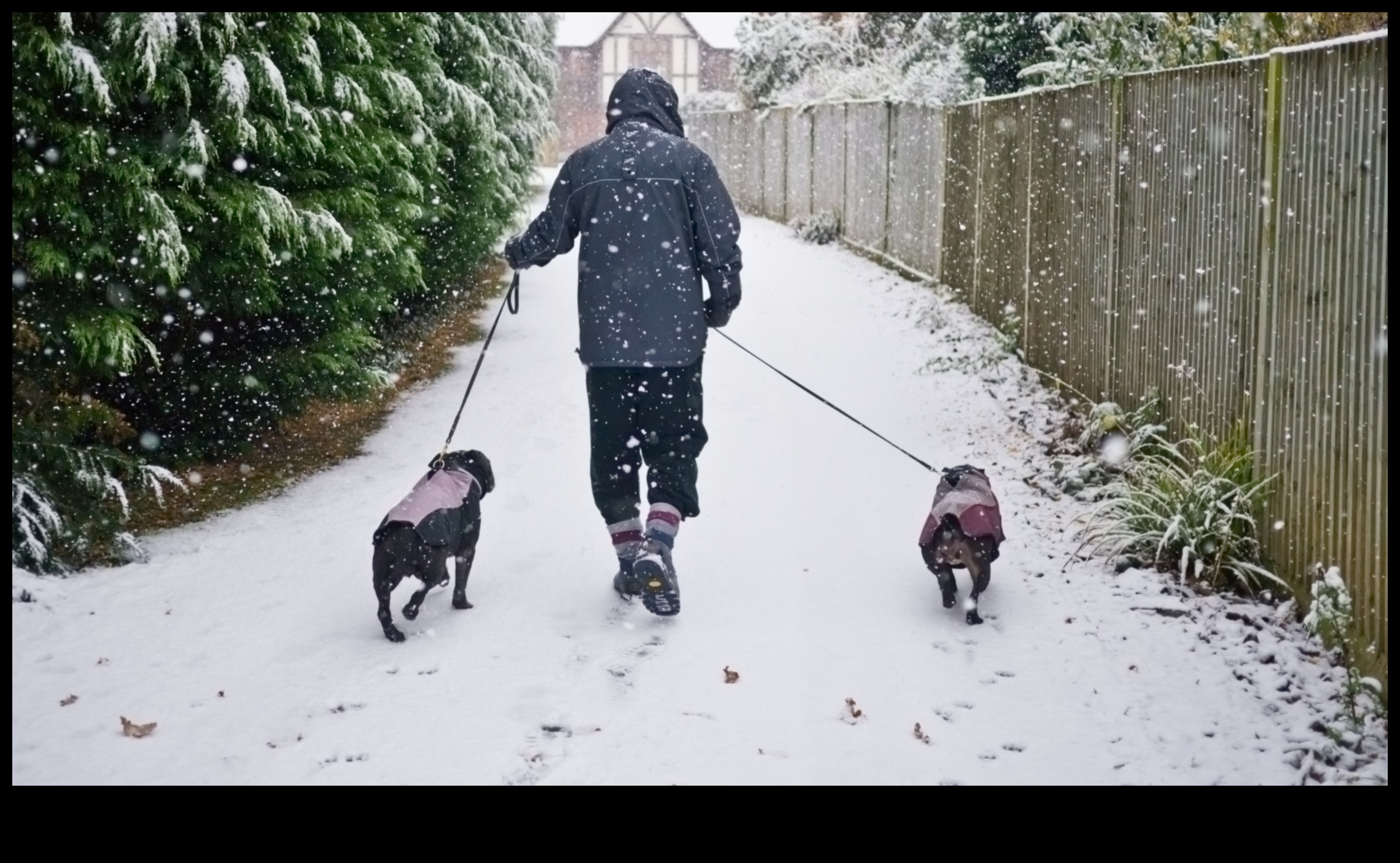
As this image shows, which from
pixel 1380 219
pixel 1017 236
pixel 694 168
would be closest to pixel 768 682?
pixel 694 168

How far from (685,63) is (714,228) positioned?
5120 cm

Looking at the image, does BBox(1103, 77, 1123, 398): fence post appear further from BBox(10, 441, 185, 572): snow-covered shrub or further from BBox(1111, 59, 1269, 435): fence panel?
BBox(10, 441, 185, 572): snow-covered shrub

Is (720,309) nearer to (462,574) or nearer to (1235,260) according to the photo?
(462,574)

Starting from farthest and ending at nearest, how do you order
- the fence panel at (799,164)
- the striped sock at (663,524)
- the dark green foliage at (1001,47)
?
1. the fence panel at (799,164)
2. the dark green foliage at (1001,47)
3. the striped sock at (663,524)

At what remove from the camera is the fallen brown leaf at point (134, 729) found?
3.73m

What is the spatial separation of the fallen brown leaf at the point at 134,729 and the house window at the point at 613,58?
5094cm

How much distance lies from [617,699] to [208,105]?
145 inches

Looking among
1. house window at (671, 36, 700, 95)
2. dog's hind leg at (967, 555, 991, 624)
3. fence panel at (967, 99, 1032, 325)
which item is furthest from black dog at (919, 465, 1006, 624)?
house window at (671, 36, 700, 95)

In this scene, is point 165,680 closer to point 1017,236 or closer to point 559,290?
point 1017,236

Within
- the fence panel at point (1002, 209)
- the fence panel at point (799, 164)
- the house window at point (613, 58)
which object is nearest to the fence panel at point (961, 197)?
the fence panel at point (1002, 209)

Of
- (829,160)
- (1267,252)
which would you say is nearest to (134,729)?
(1267,252)

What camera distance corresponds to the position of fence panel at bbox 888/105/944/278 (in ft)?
40.7

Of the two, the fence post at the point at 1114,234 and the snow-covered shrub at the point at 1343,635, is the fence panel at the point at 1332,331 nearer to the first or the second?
A: the snow-covered shrub at the point at 1343,635

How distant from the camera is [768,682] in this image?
4098 millimetres
